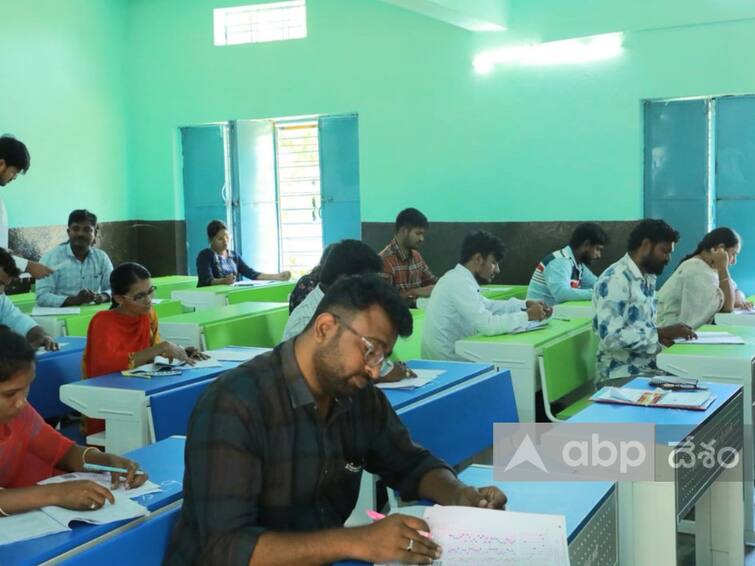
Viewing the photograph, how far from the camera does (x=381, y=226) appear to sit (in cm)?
817

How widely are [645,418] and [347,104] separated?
19.7 feet

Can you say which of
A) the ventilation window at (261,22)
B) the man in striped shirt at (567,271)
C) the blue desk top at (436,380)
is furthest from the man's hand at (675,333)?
the ventilation window at (261,22)

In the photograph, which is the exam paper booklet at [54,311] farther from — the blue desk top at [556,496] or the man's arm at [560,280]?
the blue desk top at [556,496]

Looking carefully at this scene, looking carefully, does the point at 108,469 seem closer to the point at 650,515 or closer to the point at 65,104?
the point at 650,515

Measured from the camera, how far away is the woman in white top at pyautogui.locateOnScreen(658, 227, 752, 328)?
17.3ft

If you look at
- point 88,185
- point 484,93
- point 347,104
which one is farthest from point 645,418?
point 88,185

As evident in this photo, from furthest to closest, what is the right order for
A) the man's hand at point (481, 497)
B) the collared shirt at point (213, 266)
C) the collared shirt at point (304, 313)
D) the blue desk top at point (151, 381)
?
the collared shirt at point (213, 266)
the collared shirt at point (304, 313)
the blue desk top at point (151, 381)
the man's hand at point (481, 497)

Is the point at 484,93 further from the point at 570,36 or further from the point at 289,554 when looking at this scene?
the point at 289,554

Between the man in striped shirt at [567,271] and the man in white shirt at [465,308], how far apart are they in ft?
5.34

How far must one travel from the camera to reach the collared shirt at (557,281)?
6.09 meters

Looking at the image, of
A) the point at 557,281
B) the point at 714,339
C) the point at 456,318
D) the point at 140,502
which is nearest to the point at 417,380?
the point at 456,318

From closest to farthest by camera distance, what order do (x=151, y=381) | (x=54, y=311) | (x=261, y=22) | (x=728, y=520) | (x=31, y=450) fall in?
(x=31, y=450), (x=728, y=520), (x=151, y=381), (x=54, y=311), (x=261, y=22)

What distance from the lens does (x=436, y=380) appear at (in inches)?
131

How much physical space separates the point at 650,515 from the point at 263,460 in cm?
108
